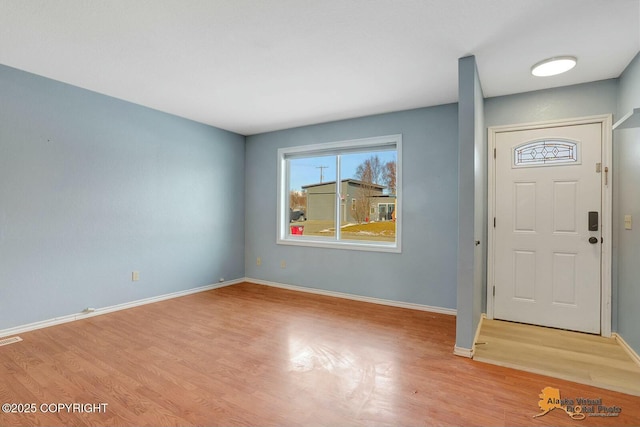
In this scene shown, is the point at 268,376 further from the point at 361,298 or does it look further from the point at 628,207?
the point at 628,207

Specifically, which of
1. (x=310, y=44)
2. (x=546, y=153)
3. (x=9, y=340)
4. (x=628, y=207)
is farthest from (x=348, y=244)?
(x=9, y=340)

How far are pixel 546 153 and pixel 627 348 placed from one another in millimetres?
1918

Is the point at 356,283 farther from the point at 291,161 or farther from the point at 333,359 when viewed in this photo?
the point at 291,161

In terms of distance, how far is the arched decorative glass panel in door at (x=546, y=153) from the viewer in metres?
3.14

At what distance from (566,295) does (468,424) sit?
2.23 metres

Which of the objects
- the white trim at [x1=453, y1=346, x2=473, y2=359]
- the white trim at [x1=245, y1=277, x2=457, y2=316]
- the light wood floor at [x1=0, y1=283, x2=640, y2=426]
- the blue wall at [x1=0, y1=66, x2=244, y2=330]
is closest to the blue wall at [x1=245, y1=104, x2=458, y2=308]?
the white trim at [x1=245, y1=277, x2=457, y2=316]

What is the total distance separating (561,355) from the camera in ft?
8.50

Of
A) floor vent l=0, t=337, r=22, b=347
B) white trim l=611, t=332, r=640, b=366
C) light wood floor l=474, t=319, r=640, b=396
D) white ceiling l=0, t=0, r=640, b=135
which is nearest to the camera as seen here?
white ceiling l=0, t=0, r=640, b=135

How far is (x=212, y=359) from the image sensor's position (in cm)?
251

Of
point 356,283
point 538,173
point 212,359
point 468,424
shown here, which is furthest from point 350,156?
point 468,424

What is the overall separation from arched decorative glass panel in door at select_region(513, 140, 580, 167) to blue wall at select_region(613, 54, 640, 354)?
0.32 metres

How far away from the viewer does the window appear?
166 inches

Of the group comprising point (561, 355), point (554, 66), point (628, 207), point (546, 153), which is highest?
point (554, 66)

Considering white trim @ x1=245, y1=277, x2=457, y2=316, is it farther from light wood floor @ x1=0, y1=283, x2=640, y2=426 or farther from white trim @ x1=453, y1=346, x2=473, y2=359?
white trim @ x1=453, y1=346, x2=473, y2=359
